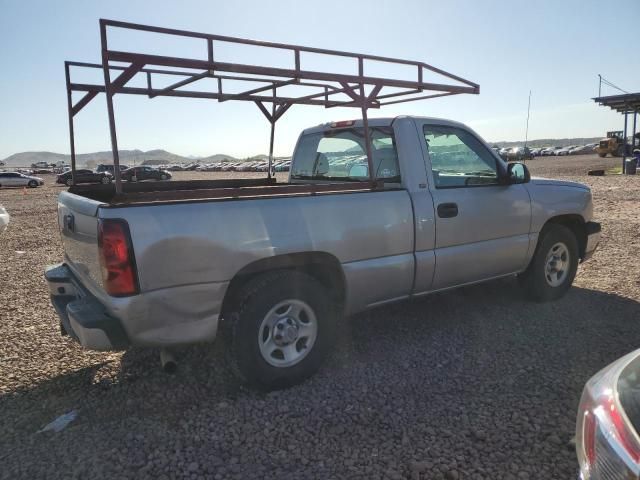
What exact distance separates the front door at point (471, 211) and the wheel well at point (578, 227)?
756 millimetres

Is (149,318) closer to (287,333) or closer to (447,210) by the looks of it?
(287,333)

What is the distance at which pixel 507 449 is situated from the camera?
2.63 metres

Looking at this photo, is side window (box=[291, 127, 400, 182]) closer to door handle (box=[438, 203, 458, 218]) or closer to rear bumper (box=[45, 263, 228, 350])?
door handle (box=[438, 203, 458, 218])

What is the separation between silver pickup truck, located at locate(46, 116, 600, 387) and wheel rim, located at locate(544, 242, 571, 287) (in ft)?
0.31

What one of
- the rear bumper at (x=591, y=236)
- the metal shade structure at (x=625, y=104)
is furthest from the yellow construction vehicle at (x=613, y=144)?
the rear bumper at (x=591, y=236)

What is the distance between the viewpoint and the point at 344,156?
4598mm

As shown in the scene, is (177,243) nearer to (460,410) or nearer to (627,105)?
(460,410)

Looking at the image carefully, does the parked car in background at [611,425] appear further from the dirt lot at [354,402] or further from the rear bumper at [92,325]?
the rear bumper at [92,325]

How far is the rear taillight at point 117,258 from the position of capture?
2.64m

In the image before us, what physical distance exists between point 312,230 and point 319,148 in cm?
183

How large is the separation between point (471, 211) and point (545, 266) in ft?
4.50

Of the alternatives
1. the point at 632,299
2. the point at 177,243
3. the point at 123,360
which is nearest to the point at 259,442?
the point at 177,243

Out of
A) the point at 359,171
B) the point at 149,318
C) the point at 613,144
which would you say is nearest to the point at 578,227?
the point at 359,171

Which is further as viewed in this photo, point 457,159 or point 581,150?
point 581,150
